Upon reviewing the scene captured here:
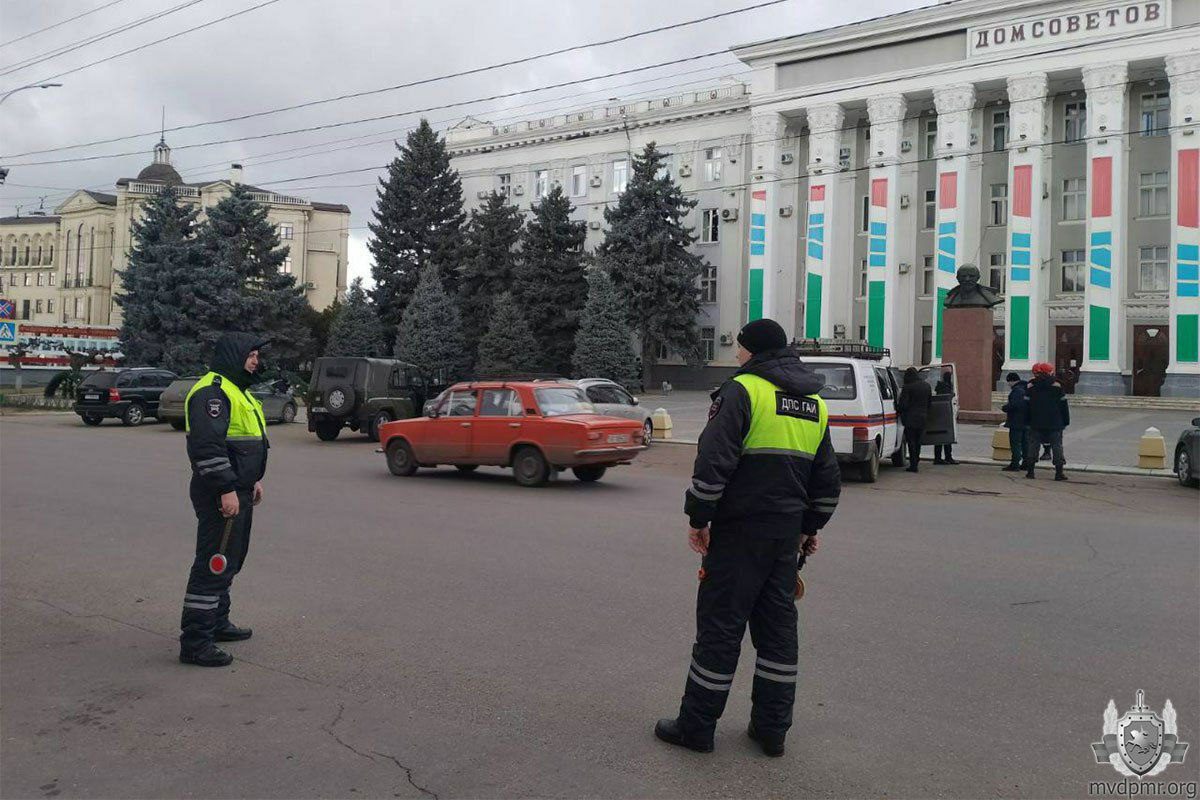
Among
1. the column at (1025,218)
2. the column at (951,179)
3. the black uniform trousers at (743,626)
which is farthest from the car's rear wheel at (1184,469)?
the column at (951,179)

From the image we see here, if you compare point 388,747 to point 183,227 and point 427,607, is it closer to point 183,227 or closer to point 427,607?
point 427,607

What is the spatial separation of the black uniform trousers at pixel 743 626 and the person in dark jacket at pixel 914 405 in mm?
13658

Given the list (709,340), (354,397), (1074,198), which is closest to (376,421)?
(354,397)

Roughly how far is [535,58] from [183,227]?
31167mm

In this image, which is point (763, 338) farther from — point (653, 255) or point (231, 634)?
point (653, 255)

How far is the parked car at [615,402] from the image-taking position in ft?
73.8

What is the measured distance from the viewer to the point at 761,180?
4994 centimetres

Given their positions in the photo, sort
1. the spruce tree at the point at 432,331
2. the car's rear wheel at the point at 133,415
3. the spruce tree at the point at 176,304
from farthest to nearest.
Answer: the spruce tree at the point at 432,331 → the spruce tree at the point at 176,304 → the car's rear wheel at the point at 133,415

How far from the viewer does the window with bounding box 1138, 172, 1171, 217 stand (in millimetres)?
41969

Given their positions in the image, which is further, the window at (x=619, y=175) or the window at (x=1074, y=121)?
the window at (x=619, y=175)

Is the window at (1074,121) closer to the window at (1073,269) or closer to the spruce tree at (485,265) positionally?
the window at (1073,269)

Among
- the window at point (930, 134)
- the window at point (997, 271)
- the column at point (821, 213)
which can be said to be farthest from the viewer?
the window at point (930, 134)

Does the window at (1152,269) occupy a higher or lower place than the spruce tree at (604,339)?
higher

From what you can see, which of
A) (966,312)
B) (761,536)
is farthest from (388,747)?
(966,312)
